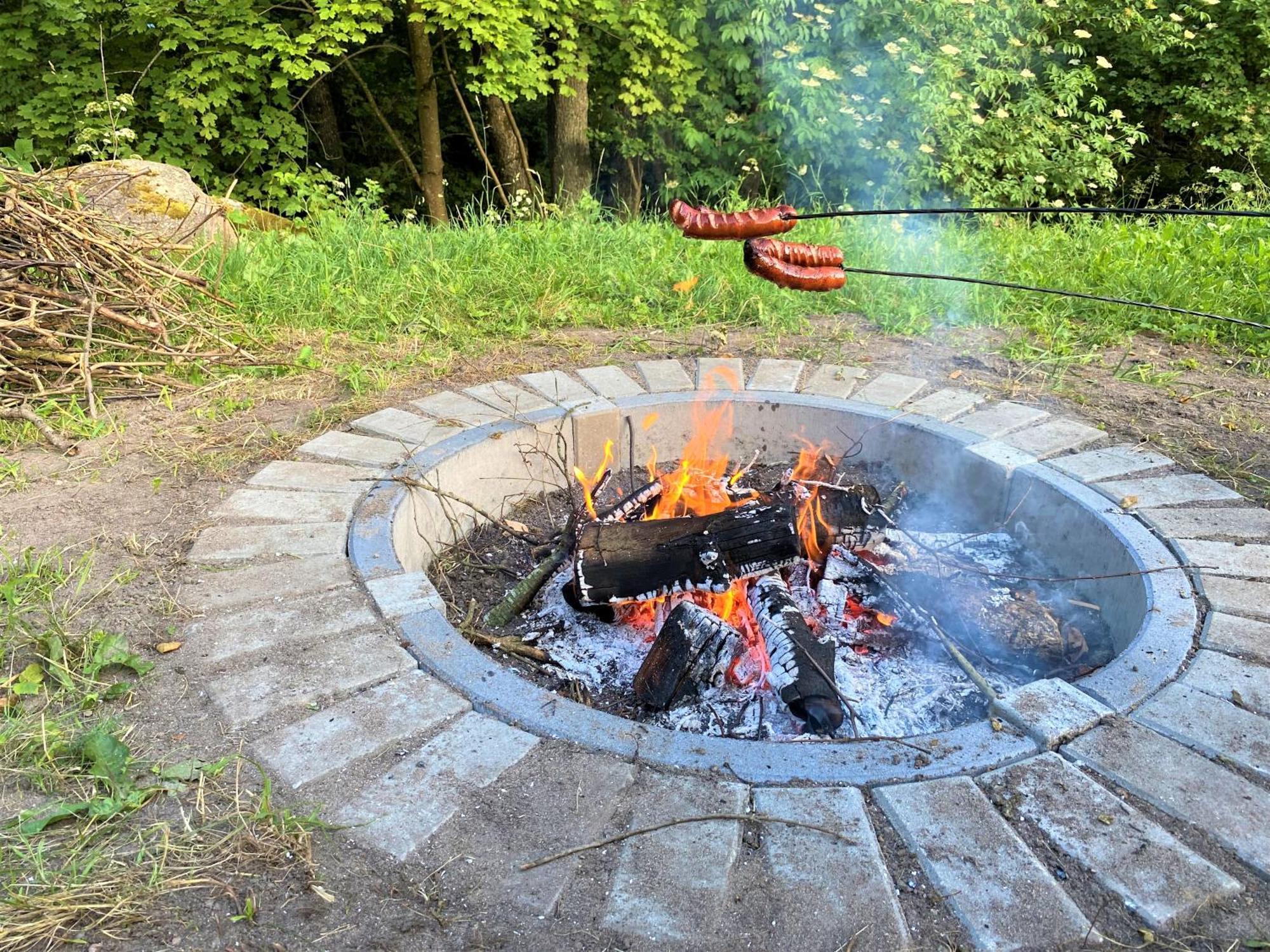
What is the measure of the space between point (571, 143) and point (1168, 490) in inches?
283

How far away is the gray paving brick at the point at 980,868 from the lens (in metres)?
1.23

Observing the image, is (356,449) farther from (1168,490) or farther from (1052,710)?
(1168,490)

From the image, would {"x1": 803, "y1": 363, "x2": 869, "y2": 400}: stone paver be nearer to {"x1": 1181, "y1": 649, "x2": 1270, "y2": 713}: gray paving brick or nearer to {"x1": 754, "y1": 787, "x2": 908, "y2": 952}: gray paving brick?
{"x1": 1181, "y1": 649, "x2": 1270, "y2": 713}: gray paving brick

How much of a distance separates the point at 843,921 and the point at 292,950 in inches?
30.3

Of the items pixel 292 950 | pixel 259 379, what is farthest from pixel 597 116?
pixel 292 950

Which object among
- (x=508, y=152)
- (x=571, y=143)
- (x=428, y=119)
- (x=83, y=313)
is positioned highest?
(x=428, y=119)

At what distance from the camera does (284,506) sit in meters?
2.36

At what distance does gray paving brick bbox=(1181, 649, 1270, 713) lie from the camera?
1.68 m

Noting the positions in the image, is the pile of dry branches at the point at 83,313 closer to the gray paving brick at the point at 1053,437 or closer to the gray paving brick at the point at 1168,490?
the gray paving brick at the point at 1053,437

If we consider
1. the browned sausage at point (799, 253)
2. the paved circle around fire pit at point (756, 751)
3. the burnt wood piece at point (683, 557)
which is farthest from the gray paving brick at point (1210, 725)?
the browned sausage at point (799, 253)

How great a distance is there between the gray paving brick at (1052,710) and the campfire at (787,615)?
23cm

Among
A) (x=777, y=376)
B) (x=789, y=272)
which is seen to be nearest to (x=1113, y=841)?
(x=789, y=272)

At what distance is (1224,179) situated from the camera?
9016 millimetres

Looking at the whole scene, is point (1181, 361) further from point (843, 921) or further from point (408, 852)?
point (408, 852)
